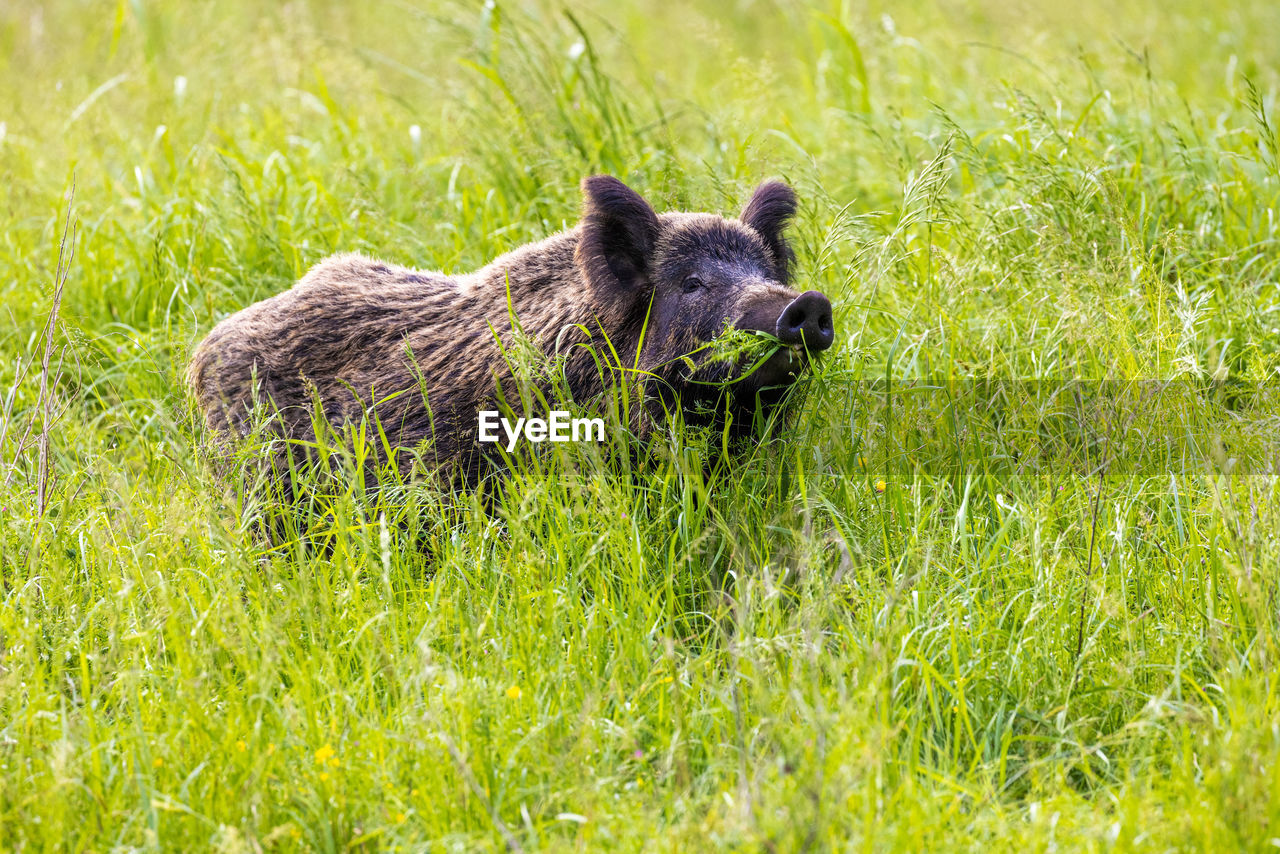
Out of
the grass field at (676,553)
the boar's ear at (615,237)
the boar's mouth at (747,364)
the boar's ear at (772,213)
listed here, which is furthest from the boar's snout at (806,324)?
the boar's ear at (772,213)

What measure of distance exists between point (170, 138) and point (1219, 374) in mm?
5126

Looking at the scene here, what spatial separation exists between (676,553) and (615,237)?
1094 millimetres

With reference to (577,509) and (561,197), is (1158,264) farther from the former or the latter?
(577,509)

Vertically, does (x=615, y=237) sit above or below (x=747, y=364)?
above

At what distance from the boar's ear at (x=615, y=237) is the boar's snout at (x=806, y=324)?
0.64 m

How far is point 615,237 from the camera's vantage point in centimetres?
385

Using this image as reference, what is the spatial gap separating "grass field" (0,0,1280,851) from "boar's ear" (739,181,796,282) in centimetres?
21

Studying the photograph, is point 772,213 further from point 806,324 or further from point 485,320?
point 485,320

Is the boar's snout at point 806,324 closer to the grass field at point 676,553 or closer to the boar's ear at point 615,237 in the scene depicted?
the grass field at point 676,553

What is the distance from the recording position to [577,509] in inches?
132

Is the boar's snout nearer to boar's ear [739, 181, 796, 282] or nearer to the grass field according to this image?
the grass field

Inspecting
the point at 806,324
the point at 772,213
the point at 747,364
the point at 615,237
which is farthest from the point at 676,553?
the point at 772,213

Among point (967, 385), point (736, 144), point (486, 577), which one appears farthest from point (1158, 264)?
point (486, 577)

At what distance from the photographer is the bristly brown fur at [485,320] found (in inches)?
149
